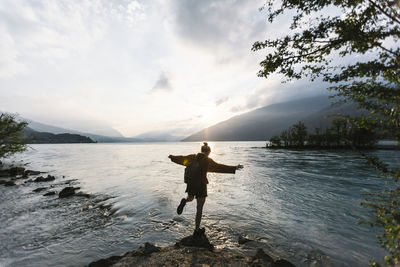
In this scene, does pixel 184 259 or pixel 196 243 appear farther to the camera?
pixel 196 243

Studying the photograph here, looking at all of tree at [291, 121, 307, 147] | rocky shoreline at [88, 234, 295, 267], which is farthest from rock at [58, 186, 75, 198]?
tree at [291, 121, 307, 147]

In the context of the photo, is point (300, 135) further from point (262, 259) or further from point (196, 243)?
point (196, 243)

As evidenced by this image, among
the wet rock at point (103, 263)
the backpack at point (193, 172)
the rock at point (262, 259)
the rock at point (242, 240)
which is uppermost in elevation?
the backpack at point (193, 172)

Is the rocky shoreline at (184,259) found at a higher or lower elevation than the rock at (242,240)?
A: higher

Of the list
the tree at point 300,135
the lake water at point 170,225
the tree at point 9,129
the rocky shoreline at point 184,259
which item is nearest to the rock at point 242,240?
the lake water at point 170,225

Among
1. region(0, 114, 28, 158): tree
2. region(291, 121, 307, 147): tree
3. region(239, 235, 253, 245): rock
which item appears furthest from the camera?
region(291, 121, 307, 147): tree

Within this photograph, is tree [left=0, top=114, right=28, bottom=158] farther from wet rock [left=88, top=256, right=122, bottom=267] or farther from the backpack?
the backpack

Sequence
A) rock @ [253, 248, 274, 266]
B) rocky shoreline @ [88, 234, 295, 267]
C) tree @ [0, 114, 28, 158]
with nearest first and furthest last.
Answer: rocky shoreline @ [88, 234, 295, 267] < rock @ [253, 248, 274, 266] < tree @ [0, 114, 28, 158]

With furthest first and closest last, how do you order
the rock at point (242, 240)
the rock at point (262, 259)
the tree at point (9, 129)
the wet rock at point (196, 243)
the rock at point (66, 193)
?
the tree at point (9, 129), the rock at point (66, 193), the rock at point (242, 240), the wet rock at point (196, 243), the rock at point (262, 259)

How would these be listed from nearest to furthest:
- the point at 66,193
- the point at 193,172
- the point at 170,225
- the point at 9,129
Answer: the point at 193,172 < the point at 170,225 < the point at 66,193 < the point at 9,129

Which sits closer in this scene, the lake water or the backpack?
the backpack

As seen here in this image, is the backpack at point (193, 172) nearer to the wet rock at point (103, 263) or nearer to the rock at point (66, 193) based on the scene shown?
the wet rock at point (103, 263)

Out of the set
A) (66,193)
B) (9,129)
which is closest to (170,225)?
(66,193)

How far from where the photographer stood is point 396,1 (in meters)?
5.28
